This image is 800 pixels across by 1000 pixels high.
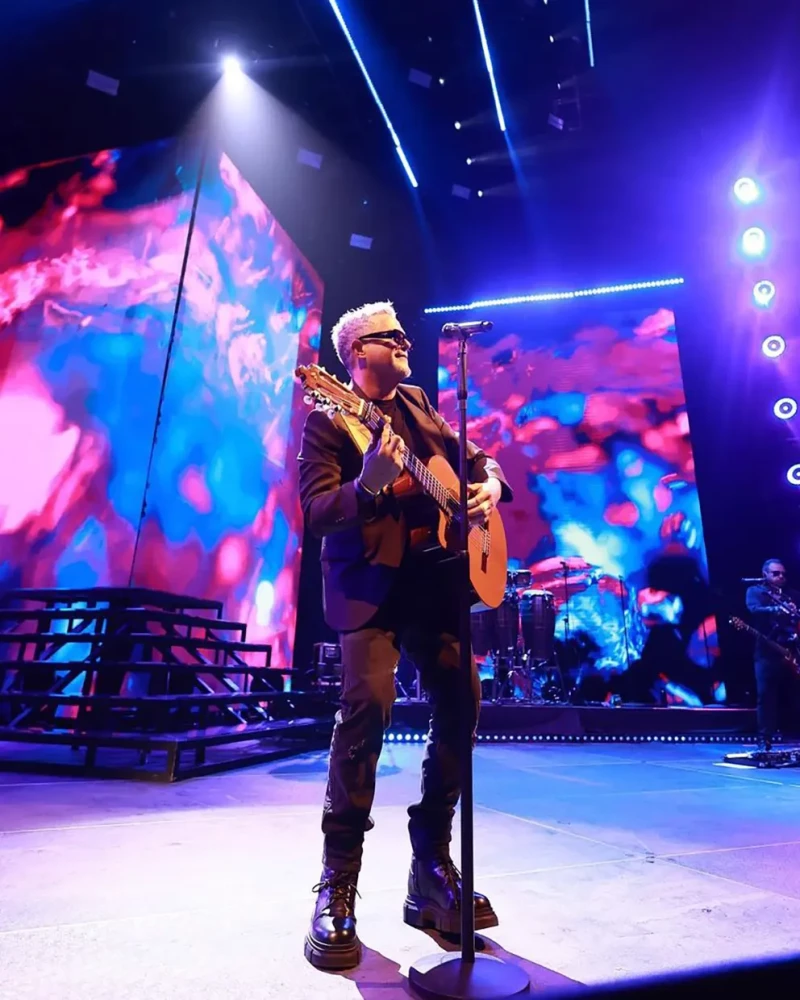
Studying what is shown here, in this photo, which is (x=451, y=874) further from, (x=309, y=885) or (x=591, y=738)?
(x=591, y=738)

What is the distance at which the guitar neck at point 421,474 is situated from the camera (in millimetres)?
1904

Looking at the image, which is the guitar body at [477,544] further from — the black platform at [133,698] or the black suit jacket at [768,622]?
the black suit jacket at [768,622]

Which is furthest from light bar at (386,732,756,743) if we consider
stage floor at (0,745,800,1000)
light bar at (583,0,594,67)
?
light bar at (583,0,594,67)

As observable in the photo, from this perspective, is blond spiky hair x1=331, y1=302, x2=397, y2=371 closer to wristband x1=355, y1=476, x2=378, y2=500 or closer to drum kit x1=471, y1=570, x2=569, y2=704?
wristband x1=355, y1=476, x2=378, y2=500

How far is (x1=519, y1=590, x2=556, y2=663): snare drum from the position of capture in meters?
8.20

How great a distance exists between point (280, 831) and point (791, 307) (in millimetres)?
9947

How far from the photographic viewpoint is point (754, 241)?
9273mm

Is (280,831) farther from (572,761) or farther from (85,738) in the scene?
(572,761)

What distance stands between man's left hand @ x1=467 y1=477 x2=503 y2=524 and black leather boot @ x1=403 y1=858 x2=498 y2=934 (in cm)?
102

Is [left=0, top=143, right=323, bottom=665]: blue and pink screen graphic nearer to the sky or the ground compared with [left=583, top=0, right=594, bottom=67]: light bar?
nearer to the ground

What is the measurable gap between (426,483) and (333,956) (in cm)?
124

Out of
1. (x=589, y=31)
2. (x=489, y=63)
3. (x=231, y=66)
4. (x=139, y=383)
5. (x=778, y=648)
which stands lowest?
(x=778, y=648)

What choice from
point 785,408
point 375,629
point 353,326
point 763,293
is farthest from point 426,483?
point 763,293

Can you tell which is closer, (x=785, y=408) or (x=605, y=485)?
(x=785, y=408)
